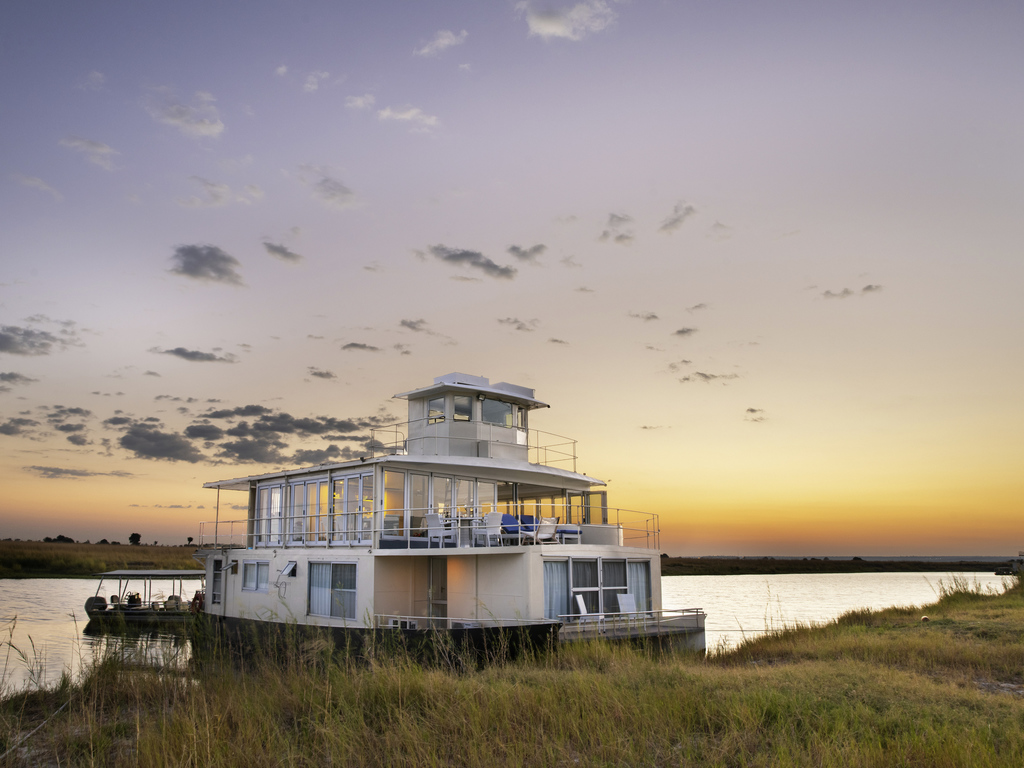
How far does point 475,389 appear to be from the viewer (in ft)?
73.0

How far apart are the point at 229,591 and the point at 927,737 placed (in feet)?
70.9

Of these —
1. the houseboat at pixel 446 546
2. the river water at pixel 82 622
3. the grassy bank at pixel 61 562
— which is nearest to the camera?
the river water at pixel 82 622

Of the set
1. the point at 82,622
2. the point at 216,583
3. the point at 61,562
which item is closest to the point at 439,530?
the point at 216,583

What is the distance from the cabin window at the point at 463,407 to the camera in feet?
74.2

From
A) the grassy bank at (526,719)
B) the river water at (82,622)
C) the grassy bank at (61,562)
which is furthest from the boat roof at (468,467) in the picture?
the grassy bank at (61,562)

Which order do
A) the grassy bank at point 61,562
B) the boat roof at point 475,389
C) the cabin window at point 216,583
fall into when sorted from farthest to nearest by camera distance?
the grassy bank at point 61,562 → the cabin window at point 216,583 → the boat roof at point 475,389

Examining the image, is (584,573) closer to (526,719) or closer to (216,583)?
(526,719)

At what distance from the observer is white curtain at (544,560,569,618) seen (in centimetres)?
1759

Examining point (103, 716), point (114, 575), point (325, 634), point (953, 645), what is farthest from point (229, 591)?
point (953, 645)

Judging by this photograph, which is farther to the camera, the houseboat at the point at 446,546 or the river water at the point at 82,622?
the houseboat at the point at 446,546

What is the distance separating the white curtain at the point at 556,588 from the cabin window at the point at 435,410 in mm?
6712

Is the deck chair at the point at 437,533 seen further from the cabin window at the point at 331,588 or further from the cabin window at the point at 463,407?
the cabin window at the point at 463,407

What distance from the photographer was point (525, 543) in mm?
18812

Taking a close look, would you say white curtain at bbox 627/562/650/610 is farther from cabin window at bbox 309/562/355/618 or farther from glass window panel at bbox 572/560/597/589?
cabin window at bbox 309/562/355/618
